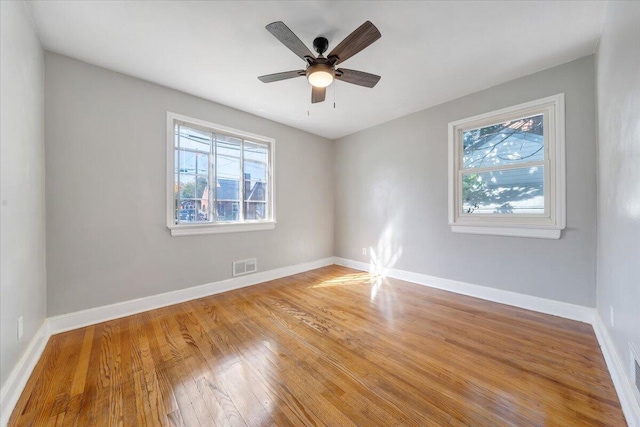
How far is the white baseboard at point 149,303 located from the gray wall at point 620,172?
11.5ft

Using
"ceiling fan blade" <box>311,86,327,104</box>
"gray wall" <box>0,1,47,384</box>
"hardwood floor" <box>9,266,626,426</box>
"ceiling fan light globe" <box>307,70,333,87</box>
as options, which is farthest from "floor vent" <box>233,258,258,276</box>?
"ceiling fan light globe" <box>307,70,333,87</box>

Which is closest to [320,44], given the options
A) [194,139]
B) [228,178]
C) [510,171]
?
[194,139]

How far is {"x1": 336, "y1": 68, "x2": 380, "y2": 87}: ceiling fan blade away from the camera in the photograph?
202cm

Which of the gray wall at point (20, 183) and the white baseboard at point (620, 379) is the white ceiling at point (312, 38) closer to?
the gray wall at point (20, 183)

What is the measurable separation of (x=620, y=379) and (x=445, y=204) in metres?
2.13

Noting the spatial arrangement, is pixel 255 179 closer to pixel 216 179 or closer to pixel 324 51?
pixel 216 179

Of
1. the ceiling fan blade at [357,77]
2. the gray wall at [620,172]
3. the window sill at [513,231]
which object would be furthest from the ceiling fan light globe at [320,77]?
the window sill at [513,231]

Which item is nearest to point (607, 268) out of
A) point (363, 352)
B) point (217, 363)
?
point (363, 352)

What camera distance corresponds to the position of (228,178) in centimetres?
331

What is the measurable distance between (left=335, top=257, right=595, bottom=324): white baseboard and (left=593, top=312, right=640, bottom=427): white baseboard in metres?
0.37

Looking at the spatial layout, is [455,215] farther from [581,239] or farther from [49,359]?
[49,359]

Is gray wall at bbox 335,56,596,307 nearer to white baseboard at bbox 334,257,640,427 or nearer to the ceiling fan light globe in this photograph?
white baseboard at bbox 334,257,640,427

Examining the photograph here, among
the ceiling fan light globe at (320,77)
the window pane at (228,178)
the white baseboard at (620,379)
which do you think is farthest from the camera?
the window pane at (228,178)

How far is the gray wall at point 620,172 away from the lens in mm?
1228
